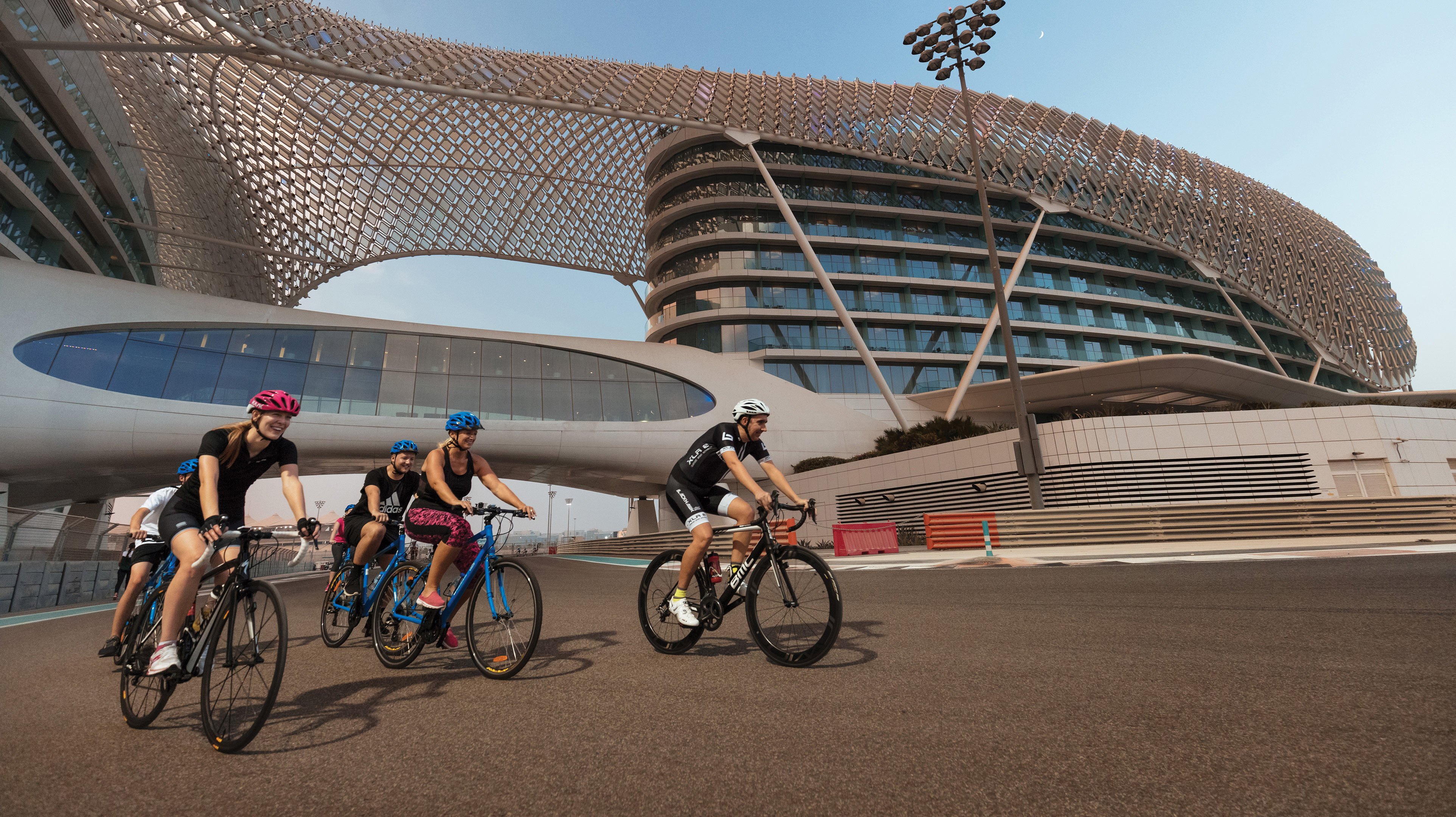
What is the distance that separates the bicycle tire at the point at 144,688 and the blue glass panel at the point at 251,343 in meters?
27.6

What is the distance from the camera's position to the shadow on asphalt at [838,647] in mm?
3938

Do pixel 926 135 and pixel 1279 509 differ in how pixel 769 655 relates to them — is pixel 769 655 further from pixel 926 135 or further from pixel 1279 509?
pixel 926 135

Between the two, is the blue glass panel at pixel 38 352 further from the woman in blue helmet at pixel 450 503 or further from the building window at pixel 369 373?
the woman in blue helmet at pixel 450 503

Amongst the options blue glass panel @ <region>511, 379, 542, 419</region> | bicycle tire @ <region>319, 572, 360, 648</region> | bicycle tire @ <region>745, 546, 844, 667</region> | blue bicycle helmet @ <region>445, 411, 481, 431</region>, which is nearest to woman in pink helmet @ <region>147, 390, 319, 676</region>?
blue bicycle helmet @ <region>445, 411, 481, 431</region>

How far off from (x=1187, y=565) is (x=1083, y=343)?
130ft

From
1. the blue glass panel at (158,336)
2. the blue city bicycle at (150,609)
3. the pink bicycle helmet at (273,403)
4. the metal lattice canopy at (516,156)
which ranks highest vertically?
the metal lattice canopy at (516,156)

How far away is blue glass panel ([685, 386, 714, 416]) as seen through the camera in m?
31.6

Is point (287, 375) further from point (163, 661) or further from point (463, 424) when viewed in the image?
point (163, 661)

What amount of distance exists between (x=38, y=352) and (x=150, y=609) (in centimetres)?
2870

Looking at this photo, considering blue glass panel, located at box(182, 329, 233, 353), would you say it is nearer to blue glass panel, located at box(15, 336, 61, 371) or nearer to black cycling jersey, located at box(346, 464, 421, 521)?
blue glass panel, located at box(15, 336, 61, 371)

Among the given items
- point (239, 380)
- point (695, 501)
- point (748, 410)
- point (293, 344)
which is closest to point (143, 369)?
point (239, 380)

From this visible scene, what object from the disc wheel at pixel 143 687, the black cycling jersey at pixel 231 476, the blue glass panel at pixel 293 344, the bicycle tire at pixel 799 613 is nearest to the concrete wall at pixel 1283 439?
the bicycle tire at pixel 799 613

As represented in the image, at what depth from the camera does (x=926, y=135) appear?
35875 millimetres

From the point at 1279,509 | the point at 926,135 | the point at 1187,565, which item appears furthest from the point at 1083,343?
the point at 1187,565
